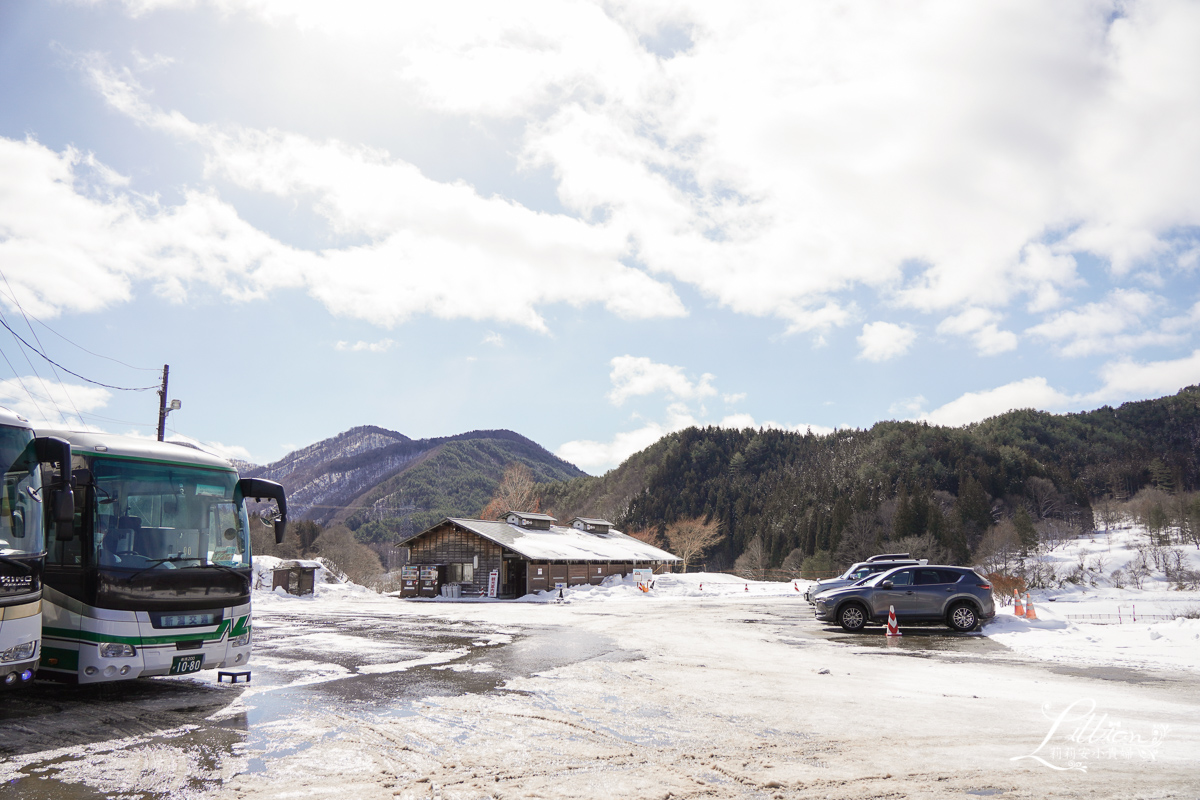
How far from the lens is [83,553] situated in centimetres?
786

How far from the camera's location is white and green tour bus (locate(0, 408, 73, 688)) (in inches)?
251

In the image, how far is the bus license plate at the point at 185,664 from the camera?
8019 mm

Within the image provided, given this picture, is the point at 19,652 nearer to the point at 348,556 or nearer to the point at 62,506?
the point at 62,506

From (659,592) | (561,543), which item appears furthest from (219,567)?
(561,543)

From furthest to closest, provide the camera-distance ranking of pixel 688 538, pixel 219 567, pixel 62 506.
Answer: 1. pixel 688 538
2. pixel 219 567
3. pixel 62 506

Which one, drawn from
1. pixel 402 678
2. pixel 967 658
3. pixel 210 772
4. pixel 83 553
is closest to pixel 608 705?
pixel 402 678

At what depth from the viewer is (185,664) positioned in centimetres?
811

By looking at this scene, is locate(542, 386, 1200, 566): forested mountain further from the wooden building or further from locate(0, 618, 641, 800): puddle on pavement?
locate(0, 618, 641, 800): puddle on pavement

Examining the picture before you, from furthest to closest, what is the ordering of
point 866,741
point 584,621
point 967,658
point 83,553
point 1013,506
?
point 1013,506
point 584,621
point 967,658
point 83,553
point 866,741

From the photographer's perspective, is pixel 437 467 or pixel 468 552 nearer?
pixel 468 552

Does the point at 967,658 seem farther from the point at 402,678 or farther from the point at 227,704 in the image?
the point at 227,704

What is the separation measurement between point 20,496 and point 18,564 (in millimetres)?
818

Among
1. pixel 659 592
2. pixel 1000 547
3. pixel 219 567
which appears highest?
pixel 219 567

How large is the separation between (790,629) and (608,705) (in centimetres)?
1164
